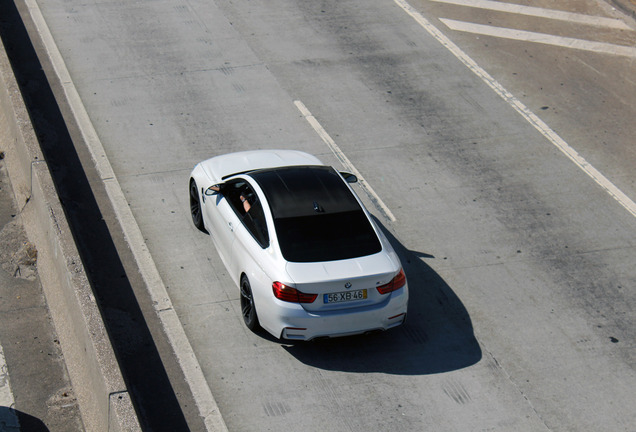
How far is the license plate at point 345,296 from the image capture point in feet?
27.4

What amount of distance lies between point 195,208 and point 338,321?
3.22m

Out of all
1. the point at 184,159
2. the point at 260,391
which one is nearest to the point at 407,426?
the point at 260,391

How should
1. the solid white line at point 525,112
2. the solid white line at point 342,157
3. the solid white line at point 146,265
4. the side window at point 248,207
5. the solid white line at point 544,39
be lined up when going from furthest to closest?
the solid white line at point 544,39 < the solid white line at point 525,112 < the solid white line at point 342,157 < the side window at point 248,207 < the solid white line at point 146,265

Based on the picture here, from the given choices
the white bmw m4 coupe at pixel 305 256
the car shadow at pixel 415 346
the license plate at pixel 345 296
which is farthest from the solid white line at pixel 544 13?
the license plate at pixel 345 296

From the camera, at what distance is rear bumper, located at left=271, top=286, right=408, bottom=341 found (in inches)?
329

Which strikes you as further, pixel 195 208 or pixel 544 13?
pixel 544 13

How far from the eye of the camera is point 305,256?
28.0 feet

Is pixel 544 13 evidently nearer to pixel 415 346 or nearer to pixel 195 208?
pixel 195 208

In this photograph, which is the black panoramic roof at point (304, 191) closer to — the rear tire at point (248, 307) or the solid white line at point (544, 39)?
the rear tire at point (248, 307)

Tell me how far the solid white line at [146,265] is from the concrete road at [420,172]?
0.38 ft

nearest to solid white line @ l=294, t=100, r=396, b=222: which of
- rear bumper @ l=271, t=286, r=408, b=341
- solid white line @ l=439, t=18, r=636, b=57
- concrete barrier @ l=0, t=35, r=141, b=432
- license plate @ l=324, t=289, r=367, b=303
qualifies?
rear bumper @ l=271, t=286, r=408, b=341

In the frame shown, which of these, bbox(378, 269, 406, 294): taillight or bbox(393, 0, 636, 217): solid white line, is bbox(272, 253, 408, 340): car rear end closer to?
bbox(378, 269, 406, 294): taillight

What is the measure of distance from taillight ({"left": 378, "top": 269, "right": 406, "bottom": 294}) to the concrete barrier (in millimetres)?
2821

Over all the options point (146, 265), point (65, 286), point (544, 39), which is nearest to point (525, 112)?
point (544, 39)
